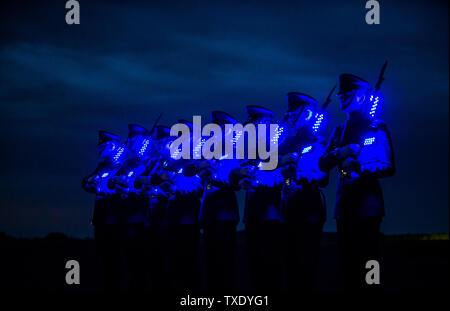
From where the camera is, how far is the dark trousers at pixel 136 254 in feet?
46.5

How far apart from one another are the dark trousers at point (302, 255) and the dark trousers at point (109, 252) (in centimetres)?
533

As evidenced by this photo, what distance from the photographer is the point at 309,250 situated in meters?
10.6

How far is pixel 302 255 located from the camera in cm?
1066

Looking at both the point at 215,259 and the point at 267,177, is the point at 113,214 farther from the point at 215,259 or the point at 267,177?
the point at 267,177

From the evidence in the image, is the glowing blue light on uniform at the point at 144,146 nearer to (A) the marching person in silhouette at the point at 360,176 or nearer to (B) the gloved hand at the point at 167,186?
(B) the gloved hand at the point at 167,186

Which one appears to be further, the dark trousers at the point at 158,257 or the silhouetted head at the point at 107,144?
the silhouetted head at the point at 107,144

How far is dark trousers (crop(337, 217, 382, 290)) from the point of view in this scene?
9.60 m

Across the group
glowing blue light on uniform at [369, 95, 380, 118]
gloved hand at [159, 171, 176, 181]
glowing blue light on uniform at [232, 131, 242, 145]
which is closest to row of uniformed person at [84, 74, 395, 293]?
gloved hand at [159, 171, 176, 181]

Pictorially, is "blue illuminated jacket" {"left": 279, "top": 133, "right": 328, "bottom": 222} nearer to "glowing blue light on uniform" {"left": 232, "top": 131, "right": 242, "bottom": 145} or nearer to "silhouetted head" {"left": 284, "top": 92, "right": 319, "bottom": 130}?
"silhouetted head" {"left": 284, "top": 92, "right": 319, "bottom": 130}

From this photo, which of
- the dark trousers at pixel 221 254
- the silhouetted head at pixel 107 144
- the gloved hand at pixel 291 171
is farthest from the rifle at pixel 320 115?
the silhouetted head at pixel 107 144

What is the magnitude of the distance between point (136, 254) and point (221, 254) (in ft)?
10.3

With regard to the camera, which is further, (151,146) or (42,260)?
(42,260)
